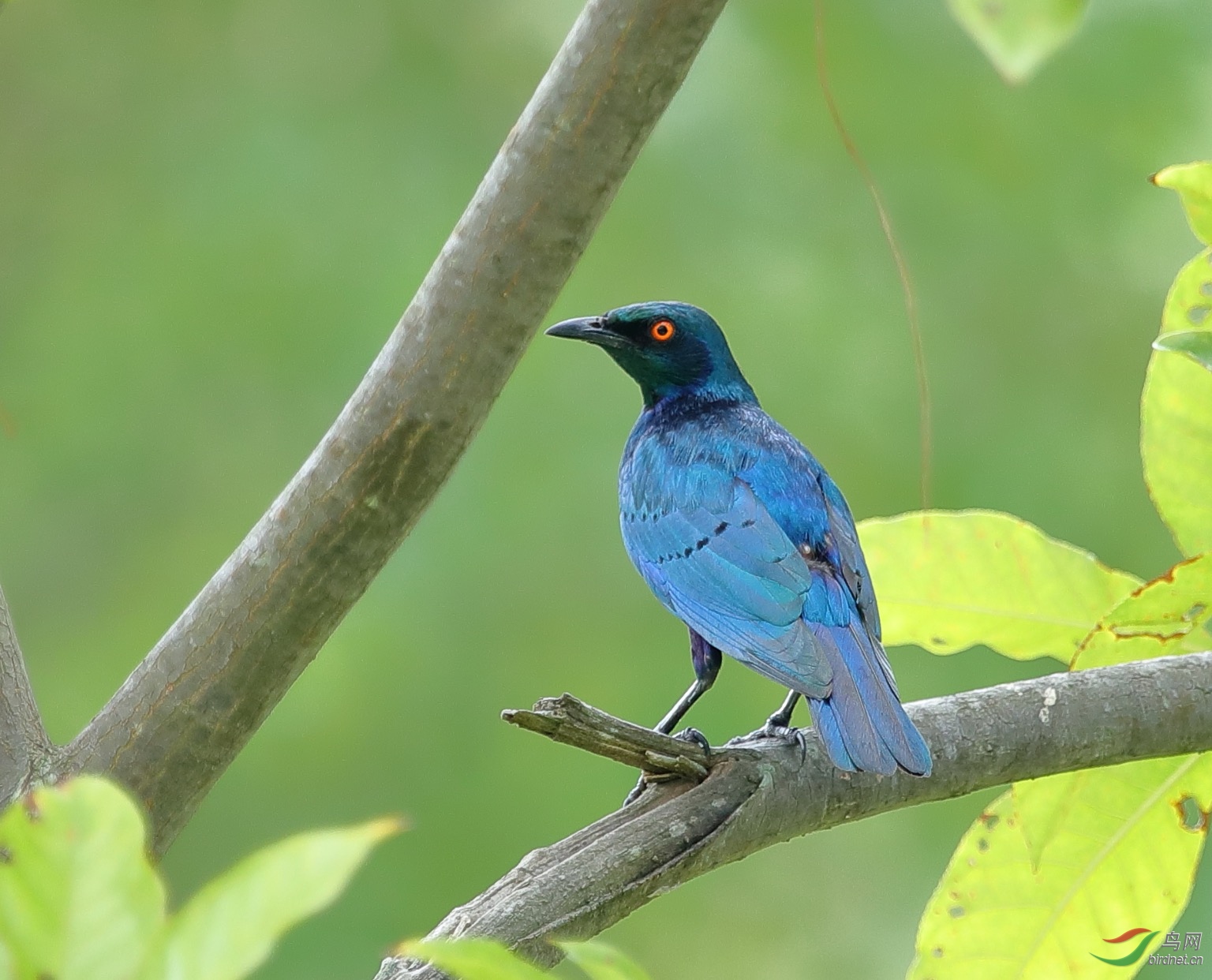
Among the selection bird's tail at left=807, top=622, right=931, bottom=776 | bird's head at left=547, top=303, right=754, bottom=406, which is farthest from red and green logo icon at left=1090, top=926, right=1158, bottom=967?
bird's head at left=547, top=303, right=754, bottom=406

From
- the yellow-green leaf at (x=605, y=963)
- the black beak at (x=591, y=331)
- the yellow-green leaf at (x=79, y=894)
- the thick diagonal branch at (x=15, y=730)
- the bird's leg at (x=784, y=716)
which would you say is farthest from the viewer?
the black beak at (x=591, y=331)

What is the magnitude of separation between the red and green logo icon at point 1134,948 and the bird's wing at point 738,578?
0.61 metres

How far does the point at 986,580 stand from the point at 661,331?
1.25 m

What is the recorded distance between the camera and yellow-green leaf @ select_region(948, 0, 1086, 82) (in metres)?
0.90

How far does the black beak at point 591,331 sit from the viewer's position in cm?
337

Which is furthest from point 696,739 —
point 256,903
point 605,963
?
point 256,903

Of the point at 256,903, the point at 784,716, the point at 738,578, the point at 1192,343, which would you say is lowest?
the point at 784,716

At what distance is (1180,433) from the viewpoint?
2.36m

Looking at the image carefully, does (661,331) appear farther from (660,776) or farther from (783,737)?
(660,776)

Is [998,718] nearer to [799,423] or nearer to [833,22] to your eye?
[799,423]

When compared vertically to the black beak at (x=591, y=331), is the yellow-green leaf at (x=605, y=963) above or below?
below

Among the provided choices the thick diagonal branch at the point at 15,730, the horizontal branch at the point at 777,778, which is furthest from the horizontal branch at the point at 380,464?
the horizontal branch at the point at 777,778

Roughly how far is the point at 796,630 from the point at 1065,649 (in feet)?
1.53

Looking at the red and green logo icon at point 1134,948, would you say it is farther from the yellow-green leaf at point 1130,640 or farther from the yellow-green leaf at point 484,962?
the yellow-green leaf at point 484,962
